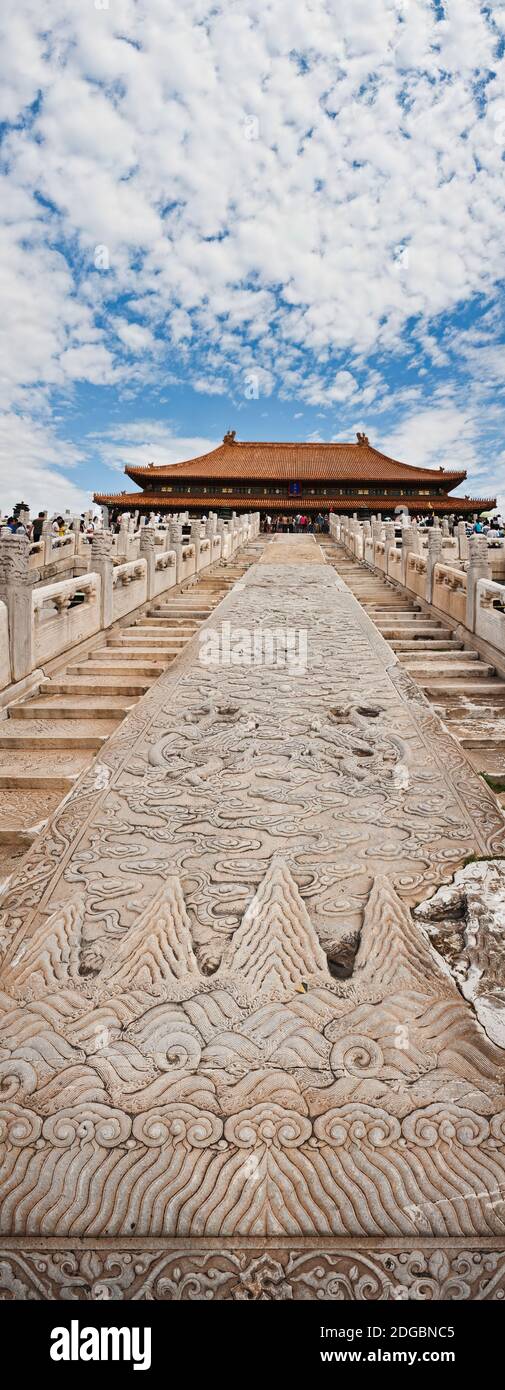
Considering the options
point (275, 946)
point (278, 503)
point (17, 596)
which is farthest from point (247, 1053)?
point (278, 503)

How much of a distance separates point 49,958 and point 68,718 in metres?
3.35

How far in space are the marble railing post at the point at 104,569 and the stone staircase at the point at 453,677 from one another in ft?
11.8

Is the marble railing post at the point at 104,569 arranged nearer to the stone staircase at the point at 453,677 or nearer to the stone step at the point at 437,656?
the stone staircase at the point at 453,677

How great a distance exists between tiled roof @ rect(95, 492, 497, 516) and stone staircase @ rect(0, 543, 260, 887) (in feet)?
94.7

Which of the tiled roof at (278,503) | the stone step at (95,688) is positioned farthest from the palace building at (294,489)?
the stone step at (95,688)

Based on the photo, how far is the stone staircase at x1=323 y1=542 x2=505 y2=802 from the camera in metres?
5.01

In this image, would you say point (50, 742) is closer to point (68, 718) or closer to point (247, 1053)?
point (68, 718)

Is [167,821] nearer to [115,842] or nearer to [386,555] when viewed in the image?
[115,842]

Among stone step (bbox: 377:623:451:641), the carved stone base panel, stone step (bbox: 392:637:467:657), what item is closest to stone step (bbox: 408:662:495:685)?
stone step (bbox: 392:637:467:657)

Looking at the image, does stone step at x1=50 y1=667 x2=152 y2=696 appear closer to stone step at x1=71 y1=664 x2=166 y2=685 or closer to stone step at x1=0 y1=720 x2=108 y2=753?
stone step at x1=71 y1=664 x2=166 y2=685

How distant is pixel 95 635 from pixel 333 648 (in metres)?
2.87

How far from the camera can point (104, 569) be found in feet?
27.4

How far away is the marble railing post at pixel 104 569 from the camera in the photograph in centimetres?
838

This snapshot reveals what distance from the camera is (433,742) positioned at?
15.3 ft
